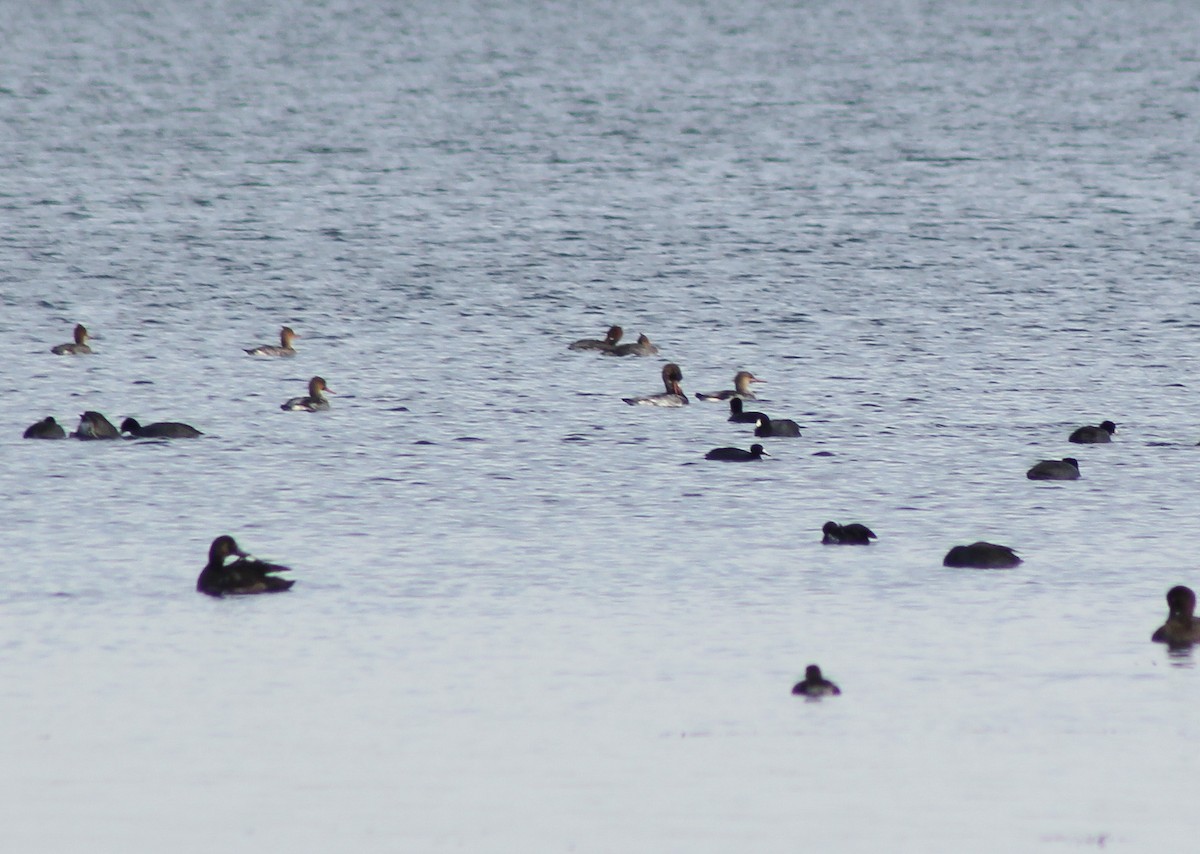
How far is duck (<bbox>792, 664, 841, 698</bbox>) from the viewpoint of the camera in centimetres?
1641

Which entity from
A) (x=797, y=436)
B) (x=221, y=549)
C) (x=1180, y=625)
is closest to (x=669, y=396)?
(x=797, y=436)

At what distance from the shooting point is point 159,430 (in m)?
28.2

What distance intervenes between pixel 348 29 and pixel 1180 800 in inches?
4813

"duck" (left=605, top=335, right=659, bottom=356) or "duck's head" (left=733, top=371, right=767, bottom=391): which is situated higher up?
"duck" (left=605, top=335, right=659, bottom=356)

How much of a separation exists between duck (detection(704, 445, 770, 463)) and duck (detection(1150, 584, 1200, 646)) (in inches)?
355

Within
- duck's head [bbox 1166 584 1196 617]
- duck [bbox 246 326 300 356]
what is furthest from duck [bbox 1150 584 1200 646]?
duck [bbox 246 326 300 356]

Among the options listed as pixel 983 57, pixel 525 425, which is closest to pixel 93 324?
pixel 525 425

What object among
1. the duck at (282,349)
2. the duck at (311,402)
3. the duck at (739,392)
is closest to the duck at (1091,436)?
the duck at (739,392)

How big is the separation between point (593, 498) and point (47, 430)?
7206mm

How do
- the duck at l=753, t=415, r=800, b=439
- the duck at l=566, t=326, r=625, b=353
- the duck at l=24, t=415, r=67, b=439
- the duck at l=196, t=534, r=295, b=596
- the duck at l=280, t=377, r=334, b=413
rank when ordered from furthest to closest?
the duck at l=566, t=326, r=625, b=353, the duck at l=280, t=377, r=334, b=413, the duck at l=753, t=415, r=800, b=439, the duck at l=24, t=415, r=67, b=439, the duck at l=196, t=534, r=295, b=596

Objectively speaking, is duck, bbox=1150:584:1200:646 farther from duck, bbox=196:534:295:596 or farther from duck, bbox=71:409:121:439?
duck, bbox=71:409:121:439

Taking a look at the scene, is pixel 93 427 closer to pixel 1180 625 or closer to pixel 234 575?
pixel 234 575

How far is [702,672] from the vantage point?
17.5 m

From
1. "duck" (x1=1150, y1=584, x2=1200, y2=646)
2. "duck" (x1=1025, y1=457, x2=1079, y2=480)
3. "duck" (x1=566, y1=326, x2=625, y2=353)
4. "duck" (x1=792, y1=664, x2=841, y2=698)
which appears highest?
"duck" (x1=566, y1=326, x2=625, y2=353)
